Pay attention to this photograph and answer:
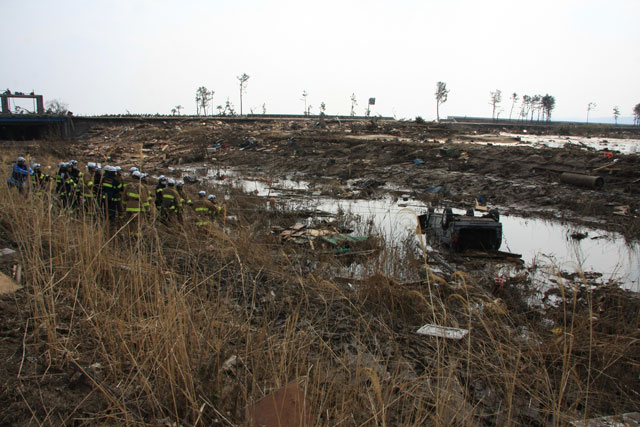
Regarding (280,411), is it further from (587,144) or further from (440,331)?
(587,144)

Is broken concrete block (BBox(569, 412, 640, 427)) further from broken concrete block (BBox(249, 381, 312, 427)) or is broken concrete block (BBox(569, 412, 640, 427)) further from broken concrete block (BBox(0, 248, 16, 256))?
broken concrete block (BBox(0, 248, 16, 256))

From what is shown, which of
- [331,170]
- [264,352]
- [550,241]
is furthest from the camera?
[331,170]

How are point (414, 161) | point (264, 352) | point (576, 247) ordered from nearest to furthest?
point (264, 352) → point (576, 247) → point (414, 161)

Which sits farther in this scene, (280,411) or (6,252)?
(6,252)

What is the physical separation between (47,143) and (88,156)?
2880 mm

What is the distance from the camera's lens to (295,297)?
459 cm

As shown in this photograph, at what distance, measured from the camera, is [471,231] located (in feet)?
25.4

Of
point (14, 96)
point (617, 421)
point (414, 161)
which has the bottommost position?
point (617, 421)

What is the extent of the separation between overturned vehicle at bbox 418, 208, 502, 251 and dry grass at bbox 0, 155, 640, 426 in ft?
8.02

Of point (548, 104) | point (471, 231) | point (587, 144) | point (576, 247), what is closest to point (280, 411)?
point (471, 231)

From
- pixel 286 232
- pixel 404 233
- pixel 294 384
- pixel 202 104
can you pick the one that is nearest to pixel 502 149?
pixel 404 233

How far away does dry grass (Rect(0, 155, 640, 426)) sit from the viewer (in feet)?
6.79

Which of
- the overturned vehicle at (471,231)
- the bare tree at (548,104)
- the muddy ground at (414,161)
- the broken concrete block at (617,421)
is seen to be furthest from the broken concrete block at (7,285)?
the bare tree at (548,104)

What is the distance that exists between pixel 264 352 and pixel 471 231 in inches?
239
